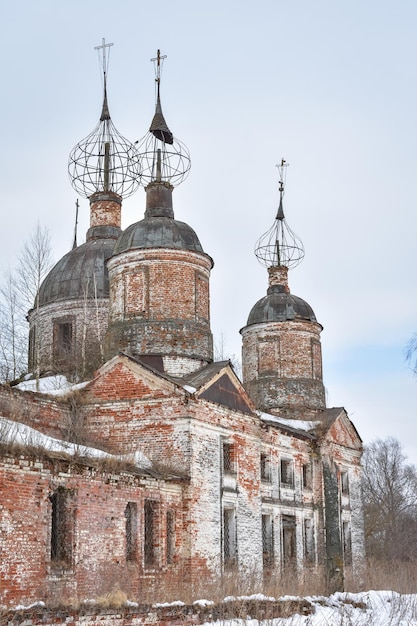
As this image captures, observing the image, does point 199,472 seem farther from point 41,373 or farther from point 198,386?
point 41,373

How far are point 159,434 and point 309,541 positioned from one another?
28.8ft

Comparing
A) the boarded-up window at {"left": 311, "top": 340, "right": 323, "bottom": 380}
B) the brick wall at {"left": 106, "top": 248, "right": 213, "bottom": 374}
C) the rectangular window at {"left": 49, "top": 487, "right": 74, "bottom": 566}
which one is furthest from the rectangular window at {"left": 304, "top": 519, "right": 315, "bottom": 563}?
the rectangular window at {"left": 49, "top": 487, "right": 74, "bottom": 566}

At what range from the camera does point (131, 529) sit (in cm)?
1828

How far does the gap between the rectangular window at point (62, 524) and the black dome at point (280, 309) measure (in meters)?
16.8

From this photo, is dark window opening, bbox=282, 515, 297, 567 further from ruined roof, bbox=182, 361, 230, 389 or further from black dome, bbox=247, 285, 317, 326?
black dome, bbox=247, 285, 317, 326

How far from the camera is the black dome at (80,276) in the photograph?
30094 mm

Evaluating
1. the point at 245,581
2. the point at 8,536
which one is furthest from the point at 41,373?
the point at 8,536

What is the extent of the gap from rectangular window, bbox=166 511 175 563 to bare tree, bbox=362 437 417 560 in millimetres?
25972

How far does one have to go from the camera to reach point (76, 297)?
30062mm

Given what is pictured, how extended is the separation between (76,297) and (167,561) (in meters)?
12.6

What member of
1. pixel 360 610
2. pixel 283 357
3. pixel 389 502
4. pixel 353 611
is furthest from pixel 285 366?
pixel 389 502

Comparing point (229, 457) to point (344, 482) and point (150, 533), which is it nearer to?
point (150, 533)

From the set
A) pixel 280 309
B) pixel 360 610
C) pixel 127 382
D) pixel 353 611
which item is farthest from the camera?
pixel 280 309

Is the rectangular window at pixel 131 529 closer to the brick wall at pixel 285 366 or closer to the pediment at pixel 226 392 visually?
the pediment at pixel 226 392
